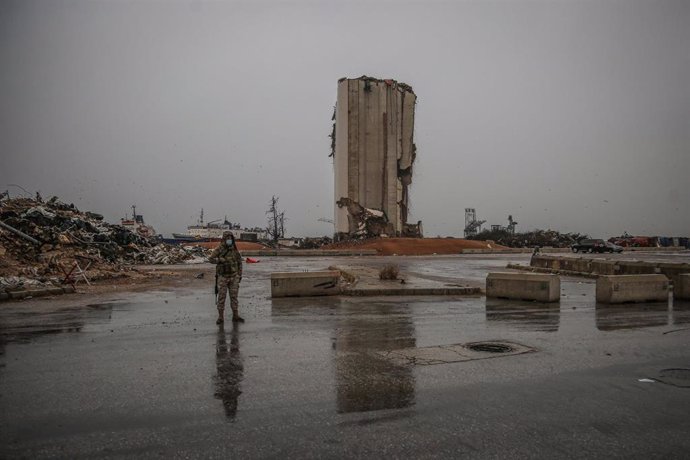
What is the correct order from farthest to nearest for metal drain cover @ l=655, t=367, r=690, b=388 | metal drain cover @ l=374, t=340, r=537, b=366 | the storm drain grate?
the storm drain grate → metal drain cover @ l=374, t=340, r=537, b=366 → metal drain cover @ l=655, t=367, r=690, b=388

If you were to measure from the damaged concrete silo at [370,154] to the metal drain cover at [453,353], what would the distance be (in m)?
56.5

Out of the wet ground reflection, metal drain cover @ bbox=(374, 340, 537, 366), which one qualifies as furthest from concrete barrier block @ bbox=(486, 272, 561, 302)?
the wet ground reflection

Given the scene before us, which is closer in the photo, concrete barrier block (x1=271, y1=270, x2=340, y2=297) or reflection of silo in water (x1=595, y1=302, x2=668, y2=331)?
reflection of silo in water (x1=595, y1=302, x2=668, y2=331)

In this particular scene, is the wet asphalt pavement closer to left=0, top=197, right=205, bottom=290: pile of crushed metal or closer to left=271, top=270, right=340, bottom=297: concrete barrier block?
left=271, top=270, right=340, bottom=297: concrete barrier block

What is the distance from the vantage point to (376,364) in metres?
6.57

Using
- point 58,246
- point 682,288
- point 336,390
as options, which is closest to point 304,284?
point 336,390

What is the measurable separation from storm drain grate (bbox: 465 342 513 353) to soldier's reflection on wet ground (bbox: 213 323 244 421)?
11.6ft

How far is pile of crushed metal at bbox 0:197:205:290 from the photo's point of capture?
18531mm

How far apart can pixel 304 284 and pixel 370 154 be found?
5143 cm

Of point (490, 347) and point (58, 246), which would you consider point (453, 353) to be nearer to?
point (490, 347)

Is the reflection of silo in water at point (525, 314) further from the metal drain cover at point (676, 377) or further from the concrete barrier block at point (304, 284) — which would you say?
the concrete barrier block at point (304, 284)

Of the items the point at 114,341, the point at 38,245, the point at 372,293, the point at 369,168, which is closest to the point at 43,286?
the point at 38,245

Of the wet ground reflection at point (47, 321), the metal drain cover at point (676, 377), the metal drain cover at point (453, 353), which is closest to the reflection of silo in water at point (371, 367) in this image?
the metal drain cover at point (453, 353)

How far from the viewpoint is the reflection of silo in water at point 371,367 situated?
5.04 metres
